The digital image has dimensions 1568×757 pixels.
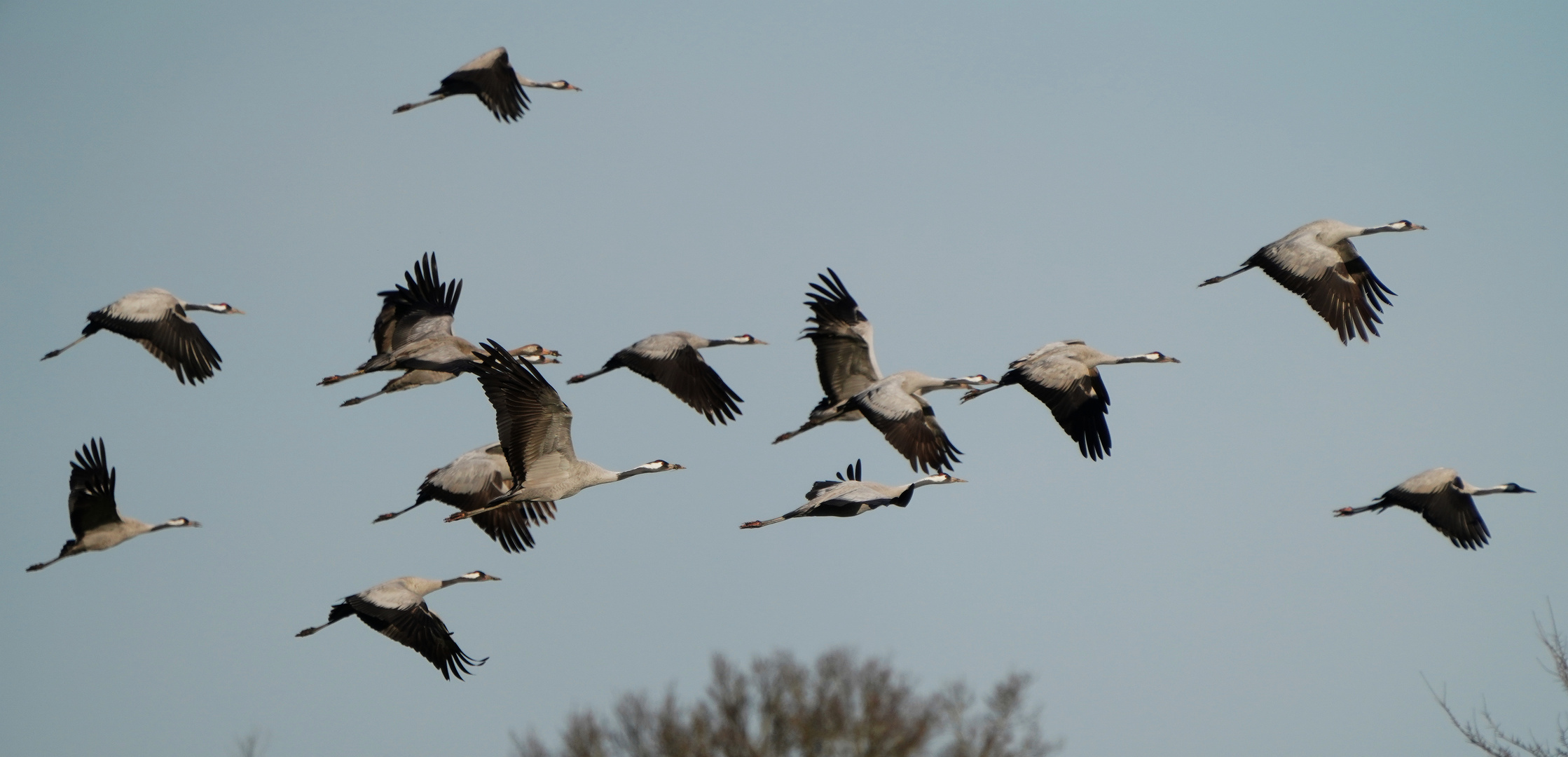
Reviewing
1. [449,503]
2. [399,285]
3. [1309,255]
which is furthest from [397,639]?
[1309,255]

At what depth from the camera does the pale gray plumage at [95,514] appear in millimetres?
15461

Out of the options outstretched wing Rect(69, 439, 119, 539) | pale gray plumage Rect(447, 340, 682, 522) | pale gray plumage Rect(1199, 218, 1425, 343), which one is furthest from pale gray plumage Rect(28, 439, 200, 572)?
pale gray plumage Rect(1199, 218, 1425, 343)

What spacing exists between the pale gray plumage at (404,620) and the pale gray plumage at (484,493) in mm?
1214

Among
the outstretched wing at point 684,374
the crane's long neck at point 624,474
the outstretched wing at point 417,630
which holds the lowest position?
the outstretched wing at point 417,630

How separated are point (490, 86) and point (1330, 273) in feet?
29.9

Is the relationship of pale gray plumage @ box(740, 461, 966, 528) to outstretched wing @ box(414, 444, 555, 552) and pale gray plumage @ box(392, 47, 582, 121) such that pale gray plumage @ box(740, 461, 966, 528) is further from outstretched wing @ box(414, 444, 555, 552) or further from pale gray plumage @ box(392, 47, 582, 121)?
pale gray plumage @ box(392, 47, 582, 121)

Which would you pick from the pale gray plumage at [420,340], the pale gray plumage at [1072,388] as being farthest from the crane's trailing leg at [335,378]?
the pale gray plumage at [1072,388]

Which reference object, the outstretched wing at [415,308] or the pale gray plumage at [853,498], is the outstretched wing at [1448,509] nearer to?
the pale gray plumage at [853,498]

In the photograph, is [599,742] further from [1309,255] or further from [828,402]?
[1309,255]

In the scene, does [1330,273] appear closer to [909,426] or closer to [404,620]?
[909,426]

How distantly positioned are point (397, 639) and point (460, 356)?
3.02m

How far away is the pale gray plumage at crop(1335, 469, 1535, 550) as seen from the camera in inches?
651

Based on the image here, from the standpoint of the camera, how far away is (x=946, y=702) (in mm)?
20938

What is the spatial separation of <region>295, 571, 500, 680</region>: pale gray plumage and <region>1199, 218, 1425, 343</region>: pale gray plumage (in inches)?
351
